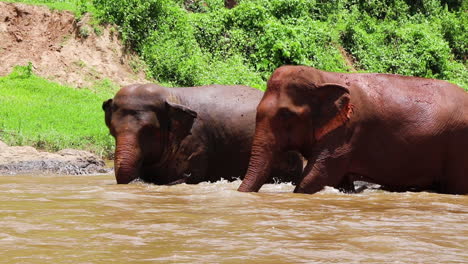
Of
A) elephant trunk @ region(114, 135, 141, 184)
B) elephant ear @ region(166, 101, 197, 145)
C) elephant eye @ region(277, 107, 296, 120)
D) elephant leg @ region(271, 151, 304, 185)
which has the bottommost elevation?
elephant leg @ region(271, 151, 304, 185)

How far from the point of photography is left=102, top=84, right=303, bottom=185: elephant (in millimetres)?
10086

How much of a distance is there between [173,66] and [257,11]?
16.2 feet

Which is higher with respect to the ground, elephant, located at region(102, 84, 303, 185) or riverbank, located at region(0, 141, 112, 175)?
elephant, located at region(102, 84, 303, 185)

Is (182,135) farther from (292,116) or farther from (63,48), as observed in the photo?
(63,48)

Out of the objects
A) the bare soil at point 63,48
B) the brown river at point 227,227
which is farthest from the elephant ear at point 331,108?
the bare soil at point 63,48

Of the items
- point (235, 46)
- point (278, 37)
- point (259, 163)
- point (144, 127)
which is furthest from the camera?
point (235, 46)

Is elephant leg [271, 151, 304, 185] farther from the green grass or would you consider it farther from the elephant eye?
the green grass

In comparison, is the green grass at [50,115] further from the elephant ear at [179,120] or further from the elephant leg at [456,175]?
the elephant leg at [456,175]

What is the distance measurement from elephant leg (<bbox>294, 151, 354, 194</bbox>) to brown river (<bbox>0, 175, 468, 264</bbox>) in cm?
12

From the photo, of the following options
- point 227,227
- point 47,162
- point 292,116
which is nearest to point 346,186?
point 292,116

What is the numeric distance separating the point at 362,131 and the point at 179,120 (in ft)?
8.67

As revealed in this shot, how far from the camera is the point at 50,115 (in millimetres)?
16250

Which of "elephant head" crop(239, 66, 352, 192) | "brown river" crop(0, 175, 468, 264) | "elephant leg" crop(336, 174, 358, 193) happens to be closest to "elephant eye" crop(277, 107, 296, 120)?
"elephant head" crop(239, 66, 352, 192)

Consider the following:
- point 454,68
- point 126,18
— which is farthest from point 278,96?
point 454,68
